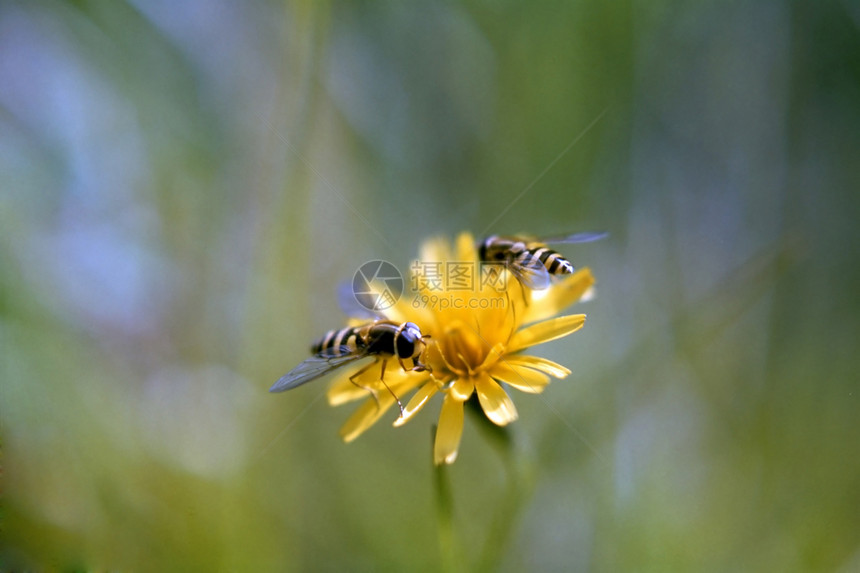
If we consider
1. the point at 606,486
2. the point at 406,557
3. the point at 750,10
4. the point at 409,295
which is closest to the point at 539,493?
the point at 606,486

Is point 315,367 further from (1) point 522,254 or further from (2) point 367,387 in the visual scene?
(1) point 522,254

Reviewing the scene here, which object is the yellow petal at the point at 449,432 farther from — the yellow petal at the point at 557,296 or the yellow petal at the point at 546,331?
the yellow petal at the point at 557,296

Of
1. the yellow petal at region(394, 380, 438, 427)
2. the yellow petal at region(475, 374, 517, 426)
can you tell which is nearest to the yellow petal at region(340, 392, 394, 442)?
the yellow petal at region(394, 380, 438, 427)

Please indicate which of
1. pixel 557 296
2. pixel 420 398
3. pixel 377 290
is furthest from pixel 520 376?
pixel 377 290

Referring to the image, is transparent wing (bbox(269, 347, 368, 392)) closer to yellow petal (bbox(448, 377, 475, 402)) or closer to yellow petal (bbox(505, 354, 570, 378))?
yellow petal (bbox(448, 377, 475, 402))

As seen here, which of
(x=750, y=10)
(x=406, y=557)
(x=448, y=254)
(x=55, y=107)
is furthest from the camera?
(x=750, y=10)

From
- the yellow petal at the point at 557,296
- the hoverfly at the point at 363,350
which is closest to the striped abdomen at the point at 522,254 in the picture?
the yellow petal at the point at 557,296

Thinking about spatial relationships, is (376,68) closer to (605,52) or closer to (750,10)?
(605,52)

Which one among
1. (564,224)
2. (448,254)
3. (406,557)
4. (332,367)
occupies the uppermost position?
(564,224)
